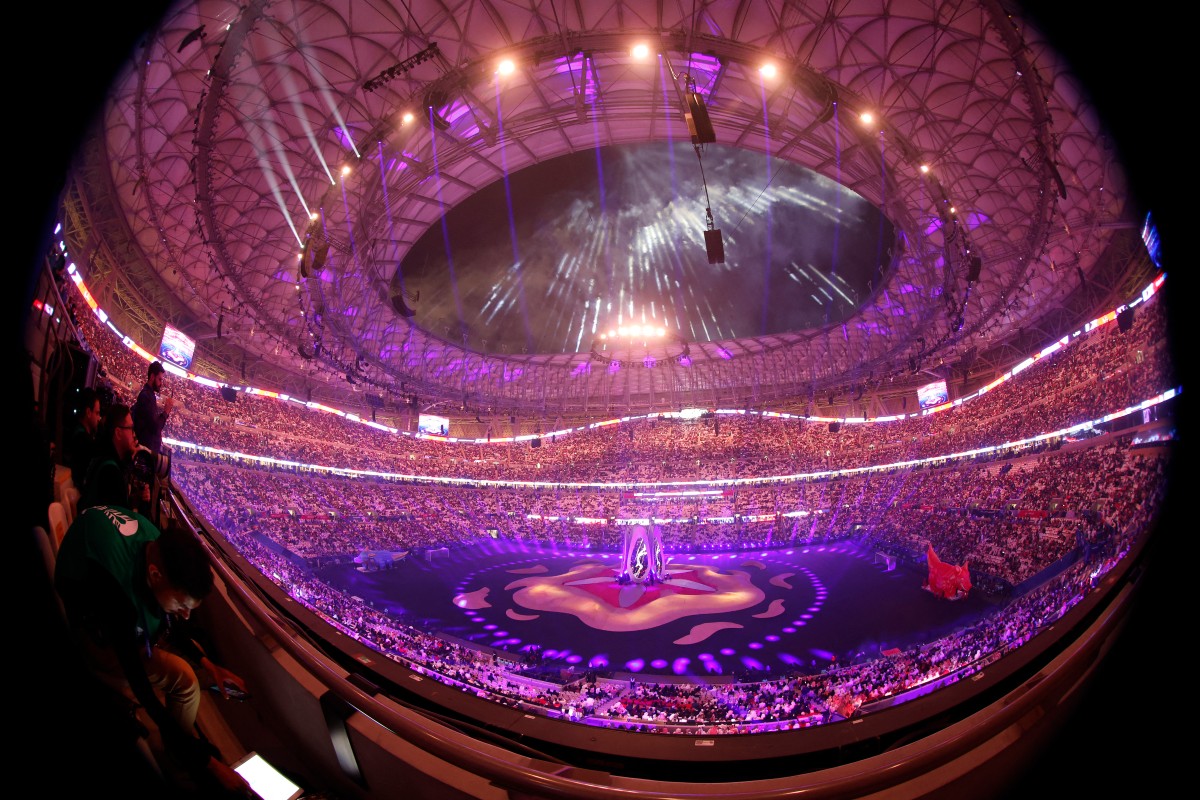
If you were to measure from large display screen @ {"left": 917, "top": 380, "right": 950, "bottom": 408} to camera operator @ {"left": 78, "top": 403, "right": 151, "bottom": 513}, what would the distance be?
43.6 m

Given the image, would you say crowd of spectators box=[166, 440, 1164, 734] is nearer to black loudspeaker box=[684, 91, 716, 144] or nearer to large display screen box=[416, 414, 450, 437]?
large display screen box=[416, 414, 450, 437]

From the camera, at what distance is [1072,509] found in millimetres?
16438

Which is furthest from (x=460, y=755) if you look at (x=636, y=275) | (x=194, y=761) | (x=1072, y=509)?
(x=636, y=275)

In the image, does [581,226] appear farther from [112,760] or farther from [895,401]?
[895,401]

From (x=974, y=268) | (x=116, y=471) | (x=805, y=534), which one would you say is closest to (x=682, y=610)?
(x=974, y=268)

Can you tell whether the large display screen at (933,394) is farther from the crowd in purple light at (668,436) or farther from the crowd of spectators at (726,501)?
the crowd of spectators at (726,501)

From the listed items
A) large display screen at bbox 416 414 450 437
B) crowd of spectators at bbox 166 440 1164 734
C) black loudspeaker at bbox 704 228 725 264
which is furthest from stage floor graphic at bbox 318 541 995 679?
Answer: large display screen at bbox 416 414 450 437

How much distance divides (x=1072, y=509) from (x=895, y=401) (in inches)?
1039

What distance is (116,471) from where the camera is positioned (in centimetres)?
225

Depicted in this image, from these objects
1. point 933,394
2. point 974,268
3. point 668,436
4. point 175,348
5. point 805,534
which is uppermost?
point 668,436

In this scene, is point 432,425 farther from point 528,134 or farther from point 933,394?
point 933,394

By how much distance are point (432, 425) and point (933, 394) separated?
44031 millimetres

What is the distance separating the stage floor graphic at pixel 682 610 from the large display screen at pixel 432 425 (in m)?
20.3

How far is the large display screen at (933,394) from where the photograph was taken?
1391 inches
